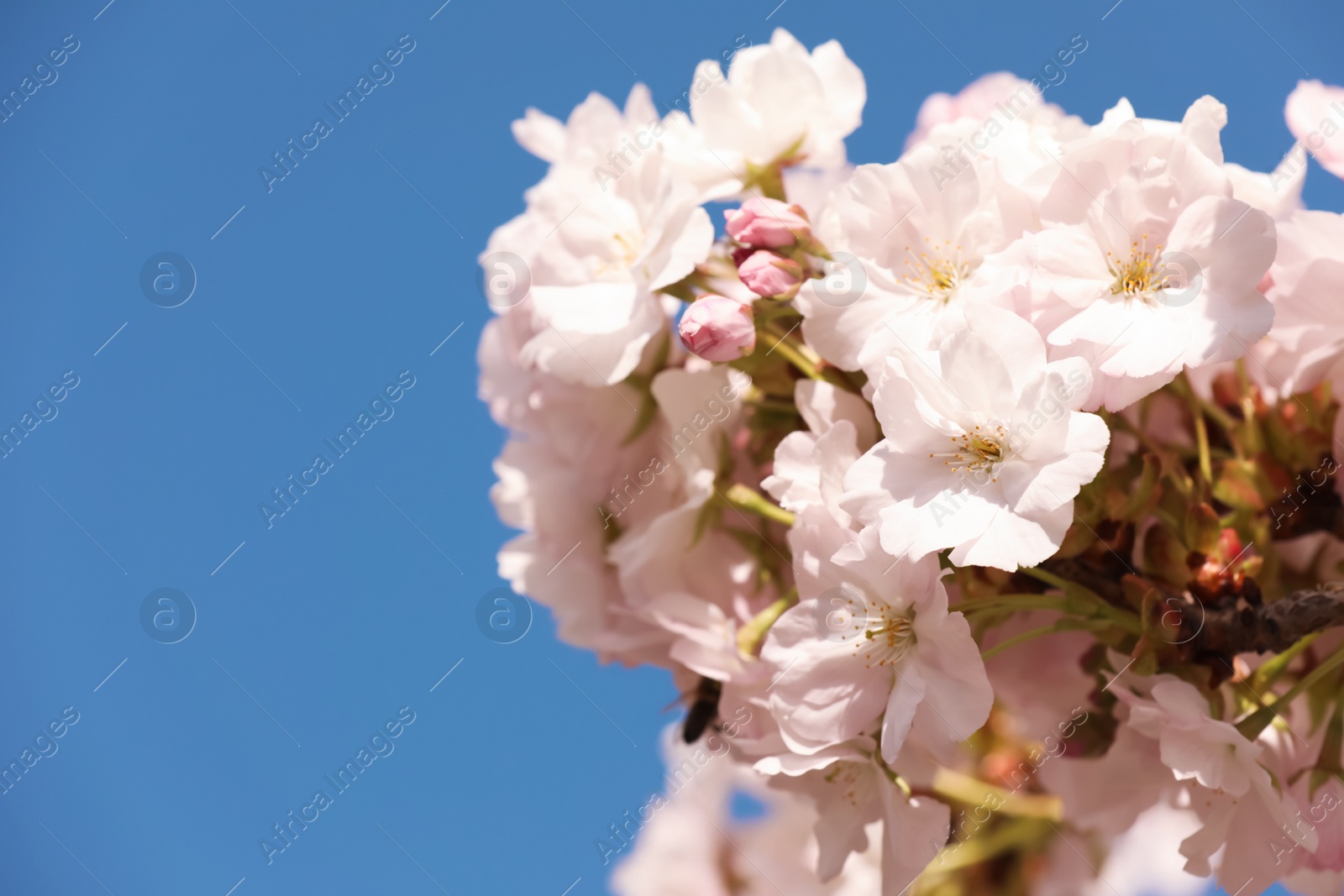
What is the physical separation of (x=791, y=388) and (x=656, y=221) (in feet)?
0.50

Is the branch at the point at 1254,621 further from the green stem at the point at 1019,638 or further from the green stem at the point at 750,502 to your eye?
the green stem at the point at 750,502

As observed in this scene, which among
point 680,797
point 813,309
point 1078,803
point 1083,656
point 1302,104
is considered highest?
point 813,309

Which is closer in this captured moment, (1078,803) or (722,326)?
(722,326)

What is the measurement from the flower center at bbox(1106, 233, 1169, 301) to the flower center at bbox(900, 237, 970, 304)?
0.09m

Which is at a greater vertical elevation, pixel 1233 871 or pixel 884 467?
pixel 884 467

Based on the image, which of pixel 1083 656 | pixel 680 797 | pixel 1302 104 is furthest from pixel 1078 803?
pixel 680 797

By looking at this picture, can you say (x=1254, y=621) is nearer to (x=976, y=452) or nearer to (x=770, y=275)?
(x=976, y=452)

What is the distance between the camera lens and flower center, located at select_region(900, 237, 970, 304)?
2.05ft

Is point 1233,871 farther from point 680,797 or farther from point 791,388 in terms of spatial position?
point 680,797

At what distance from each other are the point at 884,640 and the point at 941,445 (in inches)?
5.1

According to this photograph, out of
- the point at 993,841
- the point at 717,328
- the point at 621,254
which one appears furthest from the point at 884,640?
the point at 993,841

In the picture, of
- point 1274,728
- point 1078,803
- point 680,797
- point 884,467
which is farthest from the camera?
point 680,797

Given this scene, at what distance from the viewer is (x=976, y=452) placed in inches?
21.9

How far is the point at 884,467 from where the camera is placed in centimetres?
55
